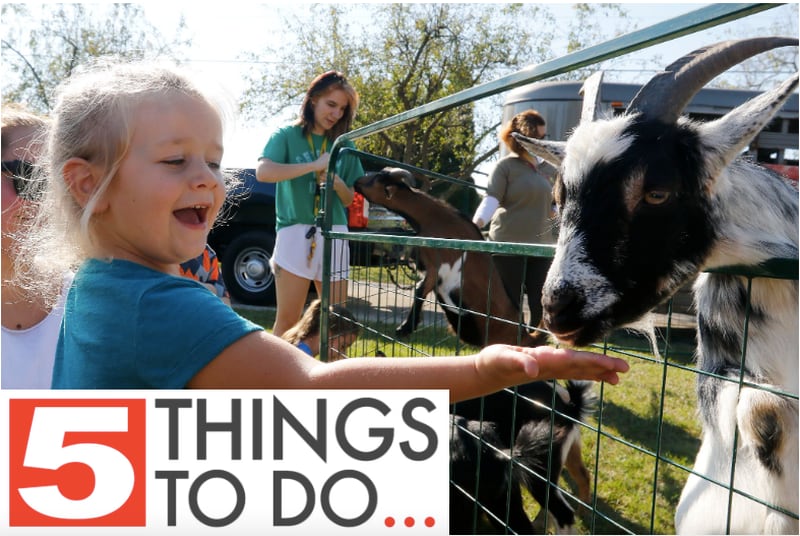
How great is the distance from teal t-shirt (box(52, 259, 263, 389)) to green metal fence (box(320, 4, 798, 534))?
2.97 feet

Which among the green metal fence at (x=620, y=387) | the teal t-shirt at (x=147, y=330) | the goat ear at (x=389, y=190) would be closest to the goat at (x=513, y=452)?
the green metal fence at (x=620, y=387)

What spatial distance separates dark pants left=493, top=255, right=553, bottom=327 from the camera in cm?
440

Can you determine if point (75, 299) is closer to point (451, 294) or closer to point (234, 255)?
point (451, 294)

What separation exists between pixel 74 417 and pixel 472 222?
4.39 metres

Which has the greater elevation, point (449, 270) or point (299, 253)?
point (299, 253)

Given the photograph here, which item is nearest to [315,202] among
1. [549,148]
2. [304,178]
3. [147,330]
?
[304,178]

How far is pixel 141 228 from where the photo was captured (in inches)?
46.3

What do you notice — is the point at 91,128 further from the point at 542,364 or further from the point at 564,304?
the point at 564,304

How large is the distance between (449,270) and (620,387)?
79.4 inches

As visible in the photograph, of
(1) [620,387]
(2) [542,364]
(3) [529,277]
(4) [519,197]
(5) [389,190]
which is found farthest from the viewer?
(1) [620,387]

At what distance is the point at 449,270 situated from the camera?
4.71 metres

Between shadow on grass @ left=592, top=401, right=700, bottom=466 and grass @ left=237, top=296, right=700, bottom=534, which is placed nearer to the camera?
grass @ left=237, top=296, right=700, bottom=534

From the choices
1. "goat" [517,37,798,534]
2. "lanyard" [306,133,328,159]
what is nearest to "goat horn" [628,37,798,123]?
"goat" [517,37,798,534]

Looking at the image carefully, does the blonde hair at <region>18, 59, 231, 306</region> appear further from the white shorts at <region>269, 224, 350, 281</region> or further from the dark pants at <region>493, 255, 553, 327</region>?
the dark pants at <region>493, 255, 553, 327</region>
